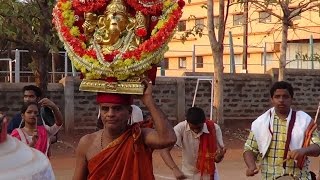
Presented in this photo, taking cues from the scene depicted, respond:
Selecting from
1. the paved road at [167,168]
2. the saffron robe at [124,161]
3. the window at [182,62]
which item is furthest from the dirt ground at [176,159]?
the window at [182,62]

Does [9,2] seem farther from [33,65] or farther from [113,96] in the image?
[113,96]

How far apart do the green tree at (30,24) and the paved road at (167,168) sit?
2.32 metres

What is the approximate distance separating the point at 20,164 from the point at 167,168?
12.8 metres

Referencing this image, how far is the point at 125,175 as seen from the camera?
3.95 metres

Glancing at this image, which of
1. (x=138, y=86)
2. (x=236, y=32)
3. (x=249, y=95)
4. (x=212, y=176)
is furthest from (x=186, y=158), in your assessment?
(x=236, y=32)

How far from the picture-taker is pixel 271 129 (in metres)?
6.02

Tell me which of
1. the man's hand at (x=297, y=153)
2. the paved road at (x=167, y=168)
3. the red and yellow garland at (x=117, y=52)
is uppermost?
the red and yellow garland at (x=117, y=52)

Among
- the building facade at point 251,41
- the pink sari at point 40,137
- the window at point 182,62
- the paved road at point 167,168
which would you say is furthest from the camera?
the window at point 182,62

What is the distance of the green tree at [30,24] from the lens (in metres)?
13.9

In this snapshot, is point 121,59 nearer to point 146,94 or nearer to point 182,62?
point 146,94

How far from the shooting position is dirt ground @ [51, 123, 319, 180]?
1282 cm

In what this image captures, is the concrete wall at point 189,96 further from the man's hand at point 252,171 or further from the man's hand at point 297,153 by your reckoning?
the man's hand at point 297,153

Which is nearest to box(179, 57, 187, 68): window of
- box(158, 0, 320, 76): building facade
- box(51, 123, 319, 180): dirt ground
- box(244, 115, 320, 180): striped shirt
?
box(158, 0, 320, 76): building facade

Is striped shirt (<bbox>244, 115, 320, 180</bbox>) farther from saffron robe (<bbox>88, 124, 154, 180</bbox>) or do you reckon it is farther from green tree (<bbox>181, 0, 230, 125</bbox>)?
green tree (<bbox>181, 0, 230, 125</bbox>)
